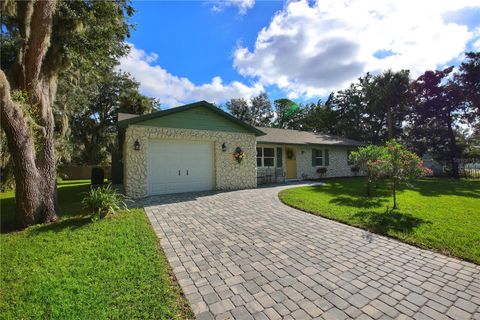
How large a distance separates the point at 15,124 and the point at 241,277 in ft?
20.3

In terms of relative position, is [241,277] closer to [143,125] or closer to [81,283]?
[81,283]

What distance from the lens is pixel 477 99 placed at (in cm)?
1714

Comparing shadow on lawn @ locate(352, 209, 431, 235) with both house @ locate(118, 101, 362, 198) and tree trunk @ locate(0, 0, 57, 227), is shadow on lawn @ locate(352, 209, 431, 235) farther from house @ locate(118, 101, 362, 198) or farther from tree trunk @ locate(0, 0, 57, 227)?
tree trunk @ locate(0, 0, 57, 227)

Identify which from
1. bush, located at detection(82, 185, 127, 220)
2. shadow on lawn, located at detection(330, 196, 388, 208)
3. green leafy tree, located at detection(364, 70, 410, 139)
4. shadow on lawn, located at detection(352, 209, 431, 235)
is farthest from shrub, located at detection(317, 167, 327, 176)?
bush, located at detection(82, 185, 127, 220)

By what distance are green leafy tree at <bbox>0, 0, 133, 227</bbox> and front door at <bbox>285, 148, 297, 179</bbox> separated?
12.2 m

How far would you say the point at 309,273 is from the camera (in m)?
3.11

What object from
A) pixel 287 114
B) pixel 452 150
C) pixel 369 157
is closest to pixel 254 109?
pixel 287 114

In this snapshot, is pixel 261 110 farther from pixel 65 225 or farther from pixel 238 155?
pixel 65 225

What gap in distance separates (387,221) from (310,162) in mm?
10572

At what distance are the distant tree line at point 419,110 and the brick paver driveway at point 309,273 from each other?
21.9 meters

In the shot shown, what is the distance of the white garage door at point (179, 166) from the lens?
9.03 m

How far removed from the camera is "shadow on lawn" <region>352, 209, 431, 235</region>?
4911mm

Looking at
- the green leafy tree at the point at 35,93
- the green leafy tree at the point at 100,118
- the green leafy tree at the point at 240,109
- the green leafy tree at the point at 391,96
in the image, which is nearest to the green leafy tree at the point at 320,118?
the green leafy tree at the point at 391,96

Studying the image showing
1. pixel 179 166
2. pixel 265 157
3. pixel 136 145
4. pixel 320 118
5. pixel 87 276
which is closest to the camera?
pixel 87 276
